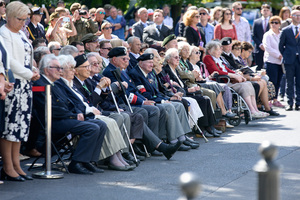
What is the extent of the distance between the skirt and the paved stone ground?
1.87 ft

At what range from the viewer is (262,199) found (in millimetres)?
3746

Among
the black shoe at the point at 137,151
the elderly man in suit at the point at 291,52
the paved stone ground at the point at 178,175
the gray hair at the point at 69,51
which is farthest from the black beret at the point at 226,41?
the black shoe at the point at 137,151

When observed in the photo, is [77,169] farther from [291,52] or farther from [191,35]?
[291,52]

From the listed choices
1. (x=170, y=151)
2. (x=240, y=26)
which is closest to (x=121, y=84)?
(x=170, y=151)

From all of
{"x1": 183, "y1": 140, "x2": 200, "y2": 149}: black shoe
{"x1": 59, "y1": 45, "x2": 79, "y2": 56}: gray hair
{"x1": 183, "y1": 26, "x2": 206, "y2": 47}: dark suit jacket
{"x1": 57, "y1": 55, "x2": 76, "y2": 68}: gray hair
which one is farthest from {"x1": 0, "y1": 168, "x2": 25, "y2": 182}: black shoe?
{"x1": 183, "y1": 26, "x2": 206, "y2": 47}: dark suit jacket

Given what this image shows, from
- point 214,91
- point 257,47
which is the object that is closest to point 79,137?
point 214,91

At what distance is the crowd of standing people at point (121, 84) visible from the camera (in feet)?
23.9

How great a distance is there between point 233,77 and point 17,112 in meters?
7.26

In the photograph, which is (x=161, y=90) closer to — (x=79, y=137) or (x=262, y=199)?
(x=79, y=137)

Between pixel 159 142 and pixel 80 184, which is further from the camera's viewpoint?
pixel 159 142

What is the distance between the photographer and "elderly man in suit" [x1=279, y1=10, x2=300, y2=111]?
15.3m

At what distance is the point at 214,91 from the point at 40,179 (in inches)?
223

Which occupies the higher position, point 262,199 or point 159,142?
point 262,199

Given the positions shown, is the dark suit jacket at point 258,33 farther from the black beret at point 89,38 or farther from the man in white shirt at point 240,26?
the black beret at point 89,38
